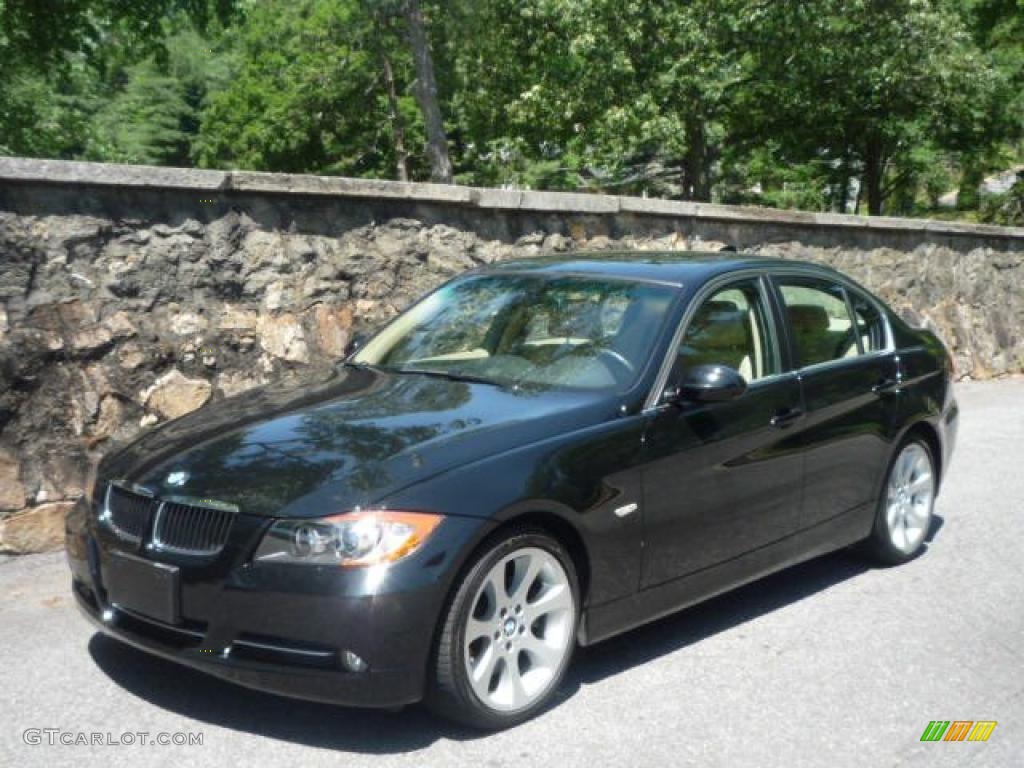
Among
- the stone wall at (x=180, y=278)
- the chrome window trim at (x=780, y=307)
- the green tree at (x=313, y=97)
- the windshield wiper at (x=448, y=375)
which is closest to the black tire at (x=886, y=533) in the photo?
the chrome window trim at (x=780, y=307)

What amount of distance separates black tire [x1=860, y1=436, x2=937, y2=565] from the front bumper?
300cm

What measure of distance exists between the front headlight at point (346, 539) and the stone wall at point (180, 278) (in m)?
3.00

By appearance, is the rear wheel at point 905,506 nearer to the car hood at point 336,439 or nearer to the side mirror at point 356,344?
the car hood at point 336,439

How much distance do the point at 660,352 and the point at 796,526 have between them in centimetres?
115

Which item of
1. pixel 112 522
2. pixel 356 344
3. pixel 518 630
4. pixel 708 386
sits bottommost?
pixel 518 630

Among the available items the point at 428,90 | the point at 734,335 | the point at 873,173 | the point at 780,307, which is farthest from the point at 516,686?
the point at 873,173

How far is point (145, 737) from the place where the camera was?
3.98 metres

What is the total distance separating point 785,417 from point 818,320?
778mm

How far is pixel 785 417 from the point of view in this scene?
5395 mm

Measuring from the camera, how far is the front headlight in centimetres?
378

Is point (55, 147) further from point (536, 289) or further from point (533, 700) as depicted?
point (533, 700)

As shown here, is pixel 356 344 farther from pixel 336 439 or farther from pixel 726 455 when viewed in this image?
pixel 726 455

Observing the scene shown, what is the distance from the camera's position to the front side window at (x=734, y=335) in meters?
5.16

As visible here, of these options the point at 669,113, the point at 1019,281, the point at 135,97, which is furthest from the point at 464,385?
the point at 135,97
